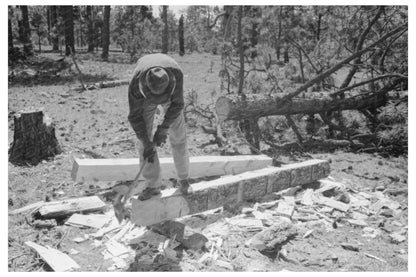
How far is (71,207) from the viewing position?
Result: 162 inches

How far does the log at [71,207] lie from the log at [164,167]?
0.38m

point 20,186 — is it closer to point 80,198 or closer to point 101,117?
point 80,198

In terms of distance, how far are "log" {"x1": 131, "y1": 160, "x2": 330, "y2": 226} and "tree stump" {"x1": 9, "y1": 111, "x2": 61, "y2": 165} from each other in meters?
2.59

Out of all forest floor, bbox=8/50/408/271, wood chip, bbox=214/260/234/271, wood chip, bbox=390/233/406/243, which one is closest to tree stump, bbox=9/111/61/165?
forest floor, bbox=8/50/408/271

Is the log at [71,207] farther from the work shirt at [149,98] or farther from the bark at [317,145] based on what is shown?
the bark at [317,145]

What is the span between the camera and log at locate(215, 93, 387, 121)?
636 centimetres

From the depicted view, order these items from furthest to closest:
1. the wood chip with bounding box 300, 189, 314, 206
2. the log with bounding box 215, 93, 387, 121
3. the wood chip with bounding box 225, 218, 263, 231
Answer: the log with bounding box 215, 93, 387, 121 < the wood chip with bounding box 300, 189, 314, 206 < the wood chip with bounding box 225, 218, 263, 231

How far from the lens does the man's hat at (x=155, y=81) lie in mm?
3215

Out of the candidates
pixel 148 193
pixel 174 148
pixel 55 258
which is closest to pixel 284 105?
pixel 174 148

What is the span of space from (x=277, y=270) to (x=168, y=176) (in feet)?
6.98

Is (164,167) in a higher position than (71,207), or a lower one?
higher

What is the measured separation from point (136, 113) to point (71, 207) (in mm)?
1402

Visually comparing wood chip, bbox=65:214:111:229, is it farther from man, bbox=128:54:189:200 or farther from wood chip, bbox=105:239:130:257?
man, bbox=128:54:189:200

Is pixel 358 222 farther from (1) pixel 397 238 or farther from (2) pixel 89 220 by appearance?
(2) pixel 89 220
